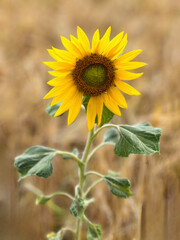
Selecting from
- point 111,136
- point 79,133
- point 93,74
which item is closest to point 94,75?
point 93,74

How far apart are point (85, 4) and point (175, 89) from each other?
6.95 feet

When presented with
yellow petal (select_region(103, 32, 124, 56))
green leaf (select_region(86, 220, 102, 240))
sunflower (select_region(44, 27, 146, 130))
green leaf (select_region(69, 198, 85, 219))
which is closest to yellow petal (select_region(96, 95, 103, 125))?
sunflower (select_region(44, 27, 146, 130))

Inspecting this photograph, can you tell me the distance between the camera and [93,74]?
0.78 meters

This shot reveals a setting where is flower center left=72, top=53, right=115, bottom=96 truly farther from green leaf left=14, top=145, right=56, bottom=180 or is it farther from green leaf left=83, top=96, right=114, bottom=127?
green leaf left=14, top=145, right=56, bottom=180

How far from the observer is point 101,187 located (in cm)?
141

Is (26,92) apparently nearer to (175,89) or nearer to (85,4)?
(175,89)

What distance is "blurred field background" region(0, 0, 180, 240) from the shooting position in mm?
1184

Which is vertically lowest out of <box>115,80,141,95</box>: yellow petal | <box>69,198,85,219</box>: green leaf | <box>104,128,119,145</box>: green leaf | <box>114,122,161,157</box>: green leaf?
<box>69,198,85,219</box>: green leaf

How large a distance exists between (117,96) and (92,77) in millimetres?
82

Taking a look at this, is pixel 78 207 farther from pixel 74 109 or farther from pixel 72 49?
pixel 72 49

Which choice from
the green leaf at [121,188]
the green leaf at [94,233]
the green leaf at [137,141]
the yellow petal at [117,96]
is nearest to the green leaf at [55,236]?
the green leaf at [94,233]

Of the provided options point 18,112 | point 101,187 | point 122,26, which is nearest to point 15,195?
point 101,187

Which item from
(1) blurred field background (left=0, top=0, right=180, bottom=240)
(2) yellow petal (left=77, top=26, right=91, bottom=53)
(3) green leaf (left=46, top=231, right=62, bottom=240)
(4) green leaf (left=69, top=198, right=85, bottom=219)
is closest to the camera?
(2) yellow petal (left=77, top=26, right=91, bottom=53)

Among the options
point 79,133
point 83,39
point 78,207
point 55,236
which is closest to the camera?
point 83,39
